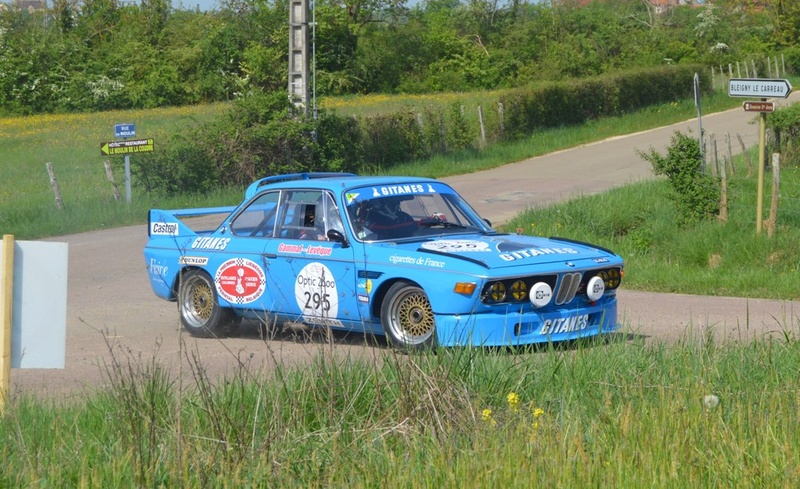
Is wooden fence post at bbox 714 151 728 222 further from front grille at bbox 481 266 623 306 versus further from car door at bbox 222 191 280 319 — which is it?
Answer: car door at bbox 222 191 280 319

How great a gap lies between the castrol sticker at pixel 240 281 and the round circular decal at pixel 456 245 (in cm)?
170

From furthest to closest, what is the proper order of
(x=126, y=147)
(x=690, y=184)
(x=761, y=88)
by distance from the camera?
(x=126, y=147) → (x=690, y=184) → (x=761, y=88)

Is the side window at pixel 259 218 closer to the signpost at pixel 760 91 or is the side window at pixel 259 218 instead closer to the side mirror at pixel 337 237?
the side mirror at pixel 337 237

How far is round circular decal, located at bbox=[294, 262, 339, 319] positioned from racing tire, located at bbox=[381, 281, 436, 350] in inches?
22.0

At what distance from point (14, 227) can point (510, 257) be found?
13.7m

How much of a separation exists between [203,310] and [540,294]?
359 centimetres

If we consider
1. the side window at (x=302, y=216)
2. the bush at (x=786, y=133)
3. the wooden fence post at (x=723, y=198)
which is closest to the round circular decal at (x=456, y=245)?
→ the side window at (x=302, y=216)

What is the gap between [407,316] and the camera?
30.2ft

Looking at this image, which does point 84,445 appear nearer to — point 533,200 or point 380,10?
point 533,200

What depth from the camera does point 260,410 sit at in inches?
247

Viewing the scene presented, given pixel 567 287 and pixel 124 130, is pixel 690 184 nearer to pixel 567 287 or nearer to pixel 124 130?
pixel 567 287

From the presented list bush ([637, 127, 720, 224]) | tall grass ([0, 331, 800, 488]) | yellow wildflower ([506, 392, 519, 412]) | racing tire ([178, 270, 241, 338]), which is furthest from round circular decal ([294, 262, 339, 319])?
bush ([637, 127, 720, 224])

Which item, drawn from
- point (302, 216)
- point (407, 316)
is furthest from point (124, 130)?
point (407, 316)

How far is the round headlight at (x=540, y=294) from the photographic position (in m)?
8.81
